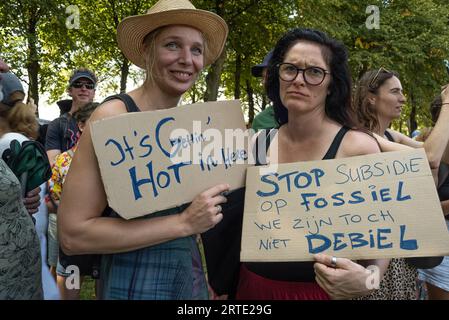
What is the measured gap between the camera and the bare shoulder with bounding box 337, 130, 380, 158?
1628mm

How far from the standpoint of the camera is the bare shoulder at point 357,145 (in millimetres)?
1628

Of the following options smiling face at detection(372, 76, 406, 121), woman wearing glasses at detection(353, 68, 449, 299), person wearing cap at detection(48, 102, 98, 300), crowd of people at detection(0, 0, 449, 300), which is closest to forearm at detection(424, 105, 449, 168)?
woman wearing glasses at detection(353, 68, 449, 299)

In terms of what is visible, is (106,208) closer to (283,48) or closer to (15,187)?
(15,187)

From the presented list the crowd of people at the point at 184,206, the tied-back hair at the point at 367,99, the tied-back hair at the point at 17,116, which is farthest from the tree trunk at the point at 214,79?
the crowd of people at the point at 184,206

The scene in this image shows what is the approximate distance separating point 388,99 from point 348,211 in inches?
65.9

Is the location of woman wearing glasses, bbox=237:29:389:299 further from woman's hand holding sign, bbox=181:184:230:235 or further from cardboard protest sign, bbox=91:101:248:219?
woman's hand holding sign, bbox=181:184:230:235

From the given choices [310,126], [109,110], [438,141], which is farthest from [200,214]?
[438,141]

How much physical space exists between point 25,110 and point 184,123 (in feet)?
5.40

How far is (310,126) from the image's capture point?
1714 mm

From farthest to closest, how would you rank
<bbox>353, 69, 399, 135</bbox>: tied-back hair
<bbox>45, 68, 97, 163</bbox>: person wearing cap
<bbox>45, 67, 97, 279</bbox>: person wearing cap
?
<bbox>45, 68, 97, 163</bbox>: person wearing cap
<bbox>45, 67, 97, 279</bbox>: person wearing cap
<bbox>353, 69, 399, 135</bbox>: tied-back hair

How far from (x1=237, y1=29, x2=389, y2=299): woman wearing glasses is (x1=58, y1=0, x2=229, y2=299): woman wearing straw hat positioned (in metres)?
0.27

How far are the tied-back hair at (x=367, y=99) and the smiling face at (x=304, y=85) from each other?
134 centimetres

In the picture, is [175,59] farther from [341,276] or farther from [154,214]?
[341,276]

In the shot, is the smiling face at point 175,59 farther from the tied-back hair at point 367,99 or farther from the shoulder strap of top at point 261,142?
the tied-back hair at point 367,99
